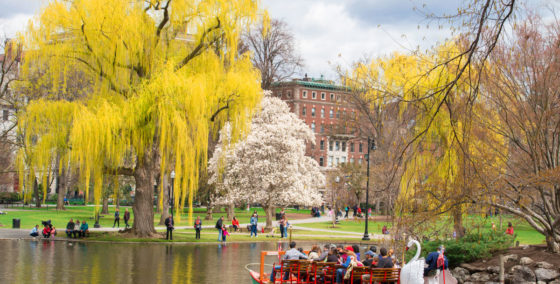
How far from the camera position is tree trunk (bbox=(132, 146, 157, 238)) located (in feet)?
114

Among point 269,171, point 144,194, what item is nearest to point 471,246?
point 144,194

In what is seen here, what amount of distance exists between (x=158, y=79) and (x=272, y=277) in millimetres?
17025

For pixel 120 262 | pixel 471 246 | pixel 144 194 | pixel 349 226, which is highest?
pixel 144 194

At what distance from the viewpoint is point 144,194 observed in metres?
35.0

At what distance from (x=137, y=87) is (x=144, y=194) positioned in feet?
20.2

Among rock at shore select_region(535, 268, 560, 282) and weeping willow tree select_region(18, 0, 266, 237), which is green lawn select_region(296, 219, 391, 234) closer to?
weeping willow tree select_region(18, 0, 266, 237)

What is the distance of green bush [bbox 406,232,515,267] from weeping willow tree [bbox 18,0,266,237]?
1464 cm

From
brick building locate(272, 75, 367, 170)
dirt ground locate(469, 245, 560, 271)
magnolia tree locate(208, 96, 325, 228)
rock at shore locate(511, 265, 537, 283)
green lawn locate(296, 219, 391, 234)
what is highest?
brick building locate(272, 75, 367, 170)

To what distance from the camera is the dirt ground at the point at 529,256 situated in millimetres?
18219

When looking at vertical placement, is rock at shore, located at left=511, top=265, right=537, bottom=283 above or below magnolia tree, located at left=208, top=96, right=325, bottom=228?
below

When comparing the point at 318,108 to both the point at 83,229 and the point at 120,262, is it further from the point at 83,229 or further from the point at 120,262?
the point at 120,262

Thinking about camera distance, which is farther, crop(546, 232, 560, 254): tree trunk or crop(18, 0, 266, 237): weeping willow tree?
crop(18, 0, 266, 237): weeping willow tree

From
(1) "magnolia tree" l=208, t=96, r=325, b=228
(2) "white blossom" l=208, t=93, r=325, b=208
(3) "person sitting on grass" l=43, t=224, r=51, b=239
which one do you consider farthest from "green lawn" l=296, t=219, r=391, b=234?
(3) "person sitting on grass" l=43, t=224, r=51, b=239

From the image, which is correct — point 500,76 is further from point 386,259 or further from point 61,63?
point 61,63
